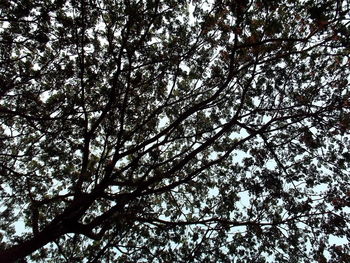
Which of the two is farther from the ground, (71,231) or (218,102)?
(218,102)

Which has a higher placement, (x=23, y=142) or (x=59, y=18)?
(x=59, y=18)

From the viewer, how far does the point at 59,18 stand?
6590mm

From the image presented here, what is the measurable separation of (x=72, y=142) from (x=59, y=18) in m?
3.00

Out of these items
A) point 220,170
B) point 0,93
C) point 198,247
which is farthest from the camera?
point 220,170

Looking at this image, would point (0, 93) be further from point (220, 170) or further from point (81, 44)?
point (220, 170)

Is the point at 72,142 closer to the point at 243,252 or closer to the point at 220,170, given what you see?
the point at 220,170

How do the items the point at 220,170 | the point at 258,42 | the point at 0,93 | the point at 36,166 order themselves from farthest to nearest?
1. the point at 220,170
2. the point at 36,166
3. the point at 0,93
4. the point at 258,42

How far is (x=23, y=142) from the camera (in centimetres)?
816

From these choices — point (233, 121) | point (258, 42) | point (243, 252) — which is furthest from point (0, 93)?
point (243, 252)

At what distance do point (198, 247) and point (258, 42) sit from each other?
16.3ft

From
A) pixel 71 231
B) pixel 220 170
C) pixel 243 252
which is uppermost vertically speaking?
pixel 220 170

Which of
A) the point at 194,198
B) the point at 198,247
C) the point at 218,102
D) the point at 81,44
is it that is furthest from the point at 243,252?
the point at 81,44

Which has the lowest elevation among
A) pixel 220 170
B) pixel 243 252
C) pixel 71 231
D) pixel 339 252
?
pixel 71 231

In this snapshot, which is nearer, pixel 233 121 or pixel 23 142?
pixel 233 121
